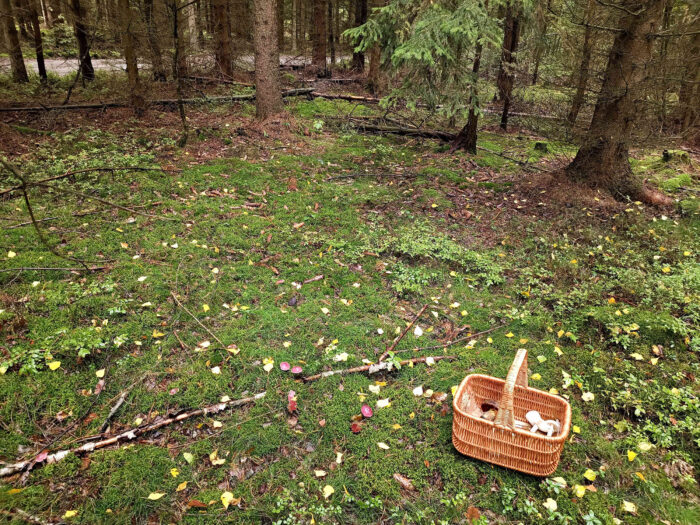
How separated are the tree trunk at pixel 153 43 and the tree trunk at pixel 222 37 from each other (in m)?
1.71

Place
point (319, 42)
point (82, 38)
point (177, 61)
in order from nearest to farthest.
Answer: point (177, 61) → point (82, 38) → point (319, 42)

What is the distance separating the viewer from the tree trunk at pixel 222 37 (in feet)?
38.2

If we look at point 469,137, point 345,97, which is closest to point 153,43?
point 345,97

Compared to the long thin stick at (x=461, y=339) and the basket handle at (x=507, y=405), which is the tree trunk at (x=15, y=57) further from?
the basket handle at (x=507, y=405)

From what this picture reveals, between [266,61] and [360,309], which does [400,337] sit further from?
[266,61]

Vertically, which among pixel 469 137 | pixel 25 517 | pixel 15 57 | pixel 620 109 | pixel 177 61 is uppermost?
pixel 15 57

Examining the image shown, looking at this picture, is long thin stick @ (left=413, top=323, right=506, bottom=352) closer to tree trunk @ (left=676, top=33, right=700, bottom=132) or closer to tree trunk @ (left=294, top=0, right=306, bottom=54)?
tree trunk @ (left=676, top=33, right=700, bottom=132)

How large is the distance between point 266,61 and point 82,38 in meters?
4.94

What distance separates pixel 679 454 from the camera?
9.09 feet

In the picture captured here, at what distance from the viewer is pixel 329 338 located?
3809mm

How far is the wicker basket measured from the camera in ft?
8.32

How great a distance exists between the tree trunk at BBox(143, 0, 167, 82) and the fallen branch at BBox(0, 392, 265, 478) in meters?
7.90

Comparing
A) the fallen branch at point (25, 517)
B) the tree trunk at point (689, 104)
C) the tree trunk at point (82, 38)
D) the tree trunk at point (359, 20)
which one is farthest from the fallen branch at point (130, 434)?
the tree trunk at point (359, 20)

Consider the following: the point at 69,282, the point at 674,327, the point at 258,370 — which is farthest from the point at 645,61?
the point at 69,282
